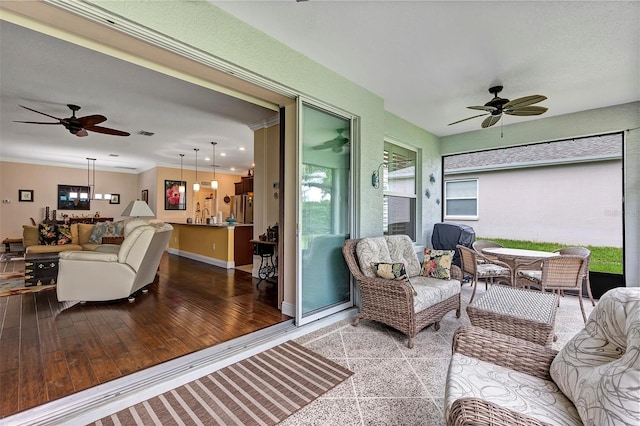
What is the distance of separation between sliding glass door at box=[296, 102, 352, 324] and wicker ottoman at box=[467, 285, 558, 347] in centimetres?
156

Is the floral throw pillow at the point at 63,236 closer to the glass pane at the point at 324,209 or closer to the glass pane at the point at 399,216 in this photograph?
the glass pane at the point at 324,209

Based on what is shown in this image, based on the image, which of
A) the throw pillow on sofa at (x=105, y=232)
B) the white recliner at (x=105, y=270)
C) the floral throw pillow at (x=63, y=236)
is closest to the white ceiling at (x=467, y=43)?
the white recliner at (x=105, y=270)

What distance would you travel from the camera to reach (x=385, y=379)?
2.11 m

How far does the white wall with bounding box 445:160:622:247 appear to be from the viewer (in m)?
4.75

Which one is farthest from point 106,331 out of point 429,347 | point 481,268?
point 481,268

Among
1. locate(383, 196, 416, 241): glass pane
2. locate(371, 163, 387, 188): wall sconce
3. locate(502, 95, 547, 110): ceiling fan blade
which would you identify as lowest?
locate(383, 196, 416, 241): glass pane

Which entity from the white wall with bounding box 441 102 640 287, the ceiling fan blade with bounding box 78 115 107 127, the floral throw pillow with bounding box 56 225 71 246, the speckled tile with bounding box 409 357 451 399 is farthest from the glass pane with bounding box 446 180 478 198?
the floral throw pillow with bounding box 56 225 71 246

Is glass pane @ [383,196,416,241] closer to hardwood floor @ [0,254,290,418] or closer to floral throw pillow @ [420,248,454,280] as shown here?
floral throw pillow @ [420,248,454,280]

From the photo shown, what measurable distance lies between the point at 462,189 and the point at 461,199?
0.23m

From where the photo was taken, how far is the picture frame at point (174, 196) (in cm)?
882

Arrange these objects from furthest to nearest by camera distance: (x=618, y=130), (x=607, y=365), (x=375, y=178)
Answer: (x=618, y=130) < (x=375, y=178) < (x=607, y=365)

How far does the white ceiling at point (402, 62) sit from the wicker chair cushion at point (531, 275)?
7.88 ft

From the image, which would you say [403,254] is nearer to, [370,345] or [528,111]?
[370,345]

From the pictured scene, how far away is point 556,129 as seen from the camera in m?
4.54
